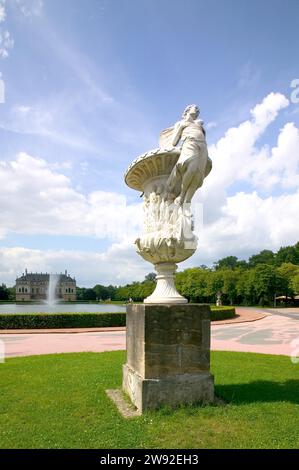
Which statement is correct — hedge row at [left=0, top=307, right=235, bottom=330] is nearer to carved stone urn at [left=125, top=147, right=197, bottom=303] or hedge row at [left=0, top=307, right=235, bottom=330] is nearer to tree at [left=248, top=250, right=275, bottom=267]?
carved stone urn at [left=125, top=147, right=197, bottom=303]

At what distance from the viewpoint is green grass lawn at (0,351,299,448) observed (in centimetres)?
392

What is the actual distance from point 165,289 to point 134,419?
5.87 feet

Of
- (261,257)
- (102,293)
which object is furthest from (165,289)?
(102,293)

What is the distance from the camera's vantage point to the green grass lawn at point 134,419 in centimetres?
392

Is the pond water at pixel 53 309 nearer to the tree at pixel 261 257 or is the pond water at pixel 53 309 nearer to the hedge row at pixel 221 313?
the hedge row at pixel 221 313

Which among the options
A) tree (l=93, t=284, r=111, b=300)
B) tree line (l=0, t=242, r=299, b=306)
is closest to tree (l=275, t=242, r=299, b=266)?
tree line (l=0, t=242, r=299, b=306)

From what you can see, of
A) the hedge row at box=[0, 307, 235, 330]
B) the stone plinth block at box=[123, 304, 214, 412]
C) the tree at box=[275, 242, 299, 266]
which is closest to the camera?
the stone plinth block at box=[123, 304, 214, 412]

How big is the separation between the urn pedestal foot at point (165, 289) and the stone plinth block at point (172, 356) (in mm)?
283

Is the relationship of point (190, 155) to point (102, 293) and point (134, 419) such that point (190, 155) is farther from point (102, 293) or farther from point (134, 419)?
point (102, 293)

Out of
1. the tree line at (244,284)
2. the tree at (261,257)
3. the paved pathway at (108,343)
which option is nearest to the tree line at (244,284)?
the tree line at (244,284)

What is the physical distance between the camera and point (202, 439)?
12.9 ft

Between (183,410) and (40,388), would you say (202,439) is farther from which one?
(40,388)

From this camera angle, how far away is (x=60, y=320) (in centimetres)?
1964

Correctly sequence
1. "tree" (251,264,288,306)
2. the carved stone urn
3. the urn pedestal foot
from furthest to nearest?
1. "tree" (251,264,288,306)
2. the carved stone urn
3. the urn pedestal foot
